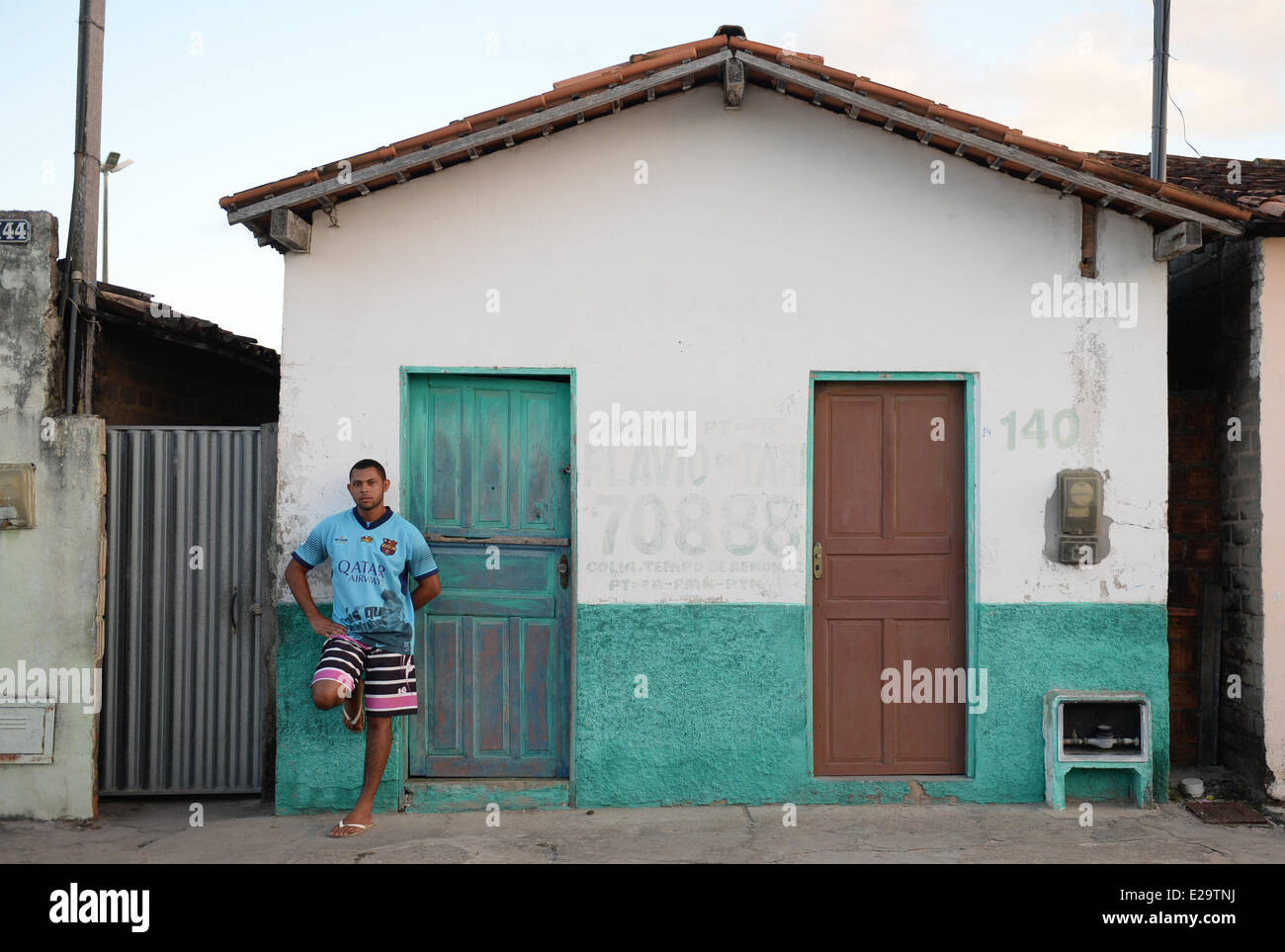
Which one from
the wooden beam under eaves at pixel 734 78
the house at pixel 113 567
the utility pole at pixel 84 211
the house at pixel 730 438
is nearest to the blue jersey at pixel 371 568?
the house at pixel 730 438

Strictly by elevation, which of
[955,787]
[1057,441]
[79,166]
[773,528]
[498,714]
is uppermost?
[79,166]

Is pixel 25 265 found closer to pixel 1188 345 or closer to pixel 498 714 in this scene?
pixel 498 714

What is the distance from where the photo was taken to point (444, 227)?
5930mm

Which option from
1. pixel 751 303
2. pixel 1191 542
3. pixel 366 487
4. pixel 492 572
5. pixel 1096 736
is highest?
pixel 751 303

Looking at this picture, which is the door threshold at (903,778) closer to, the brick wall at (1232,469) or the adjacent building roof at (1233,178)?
Answer: the brick wall at (1232,469)

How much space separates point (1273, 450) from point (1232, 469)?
333 millimetres

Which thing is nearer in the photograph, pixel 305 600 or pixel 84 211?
pixel 305 600

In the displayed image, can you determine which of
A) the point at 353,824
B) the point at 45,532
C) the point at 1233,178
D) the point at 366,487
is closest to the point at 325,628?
the point at 366,487

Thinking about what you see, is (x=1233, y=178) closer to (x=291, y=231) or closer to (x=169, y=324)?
(x=291, y=231)

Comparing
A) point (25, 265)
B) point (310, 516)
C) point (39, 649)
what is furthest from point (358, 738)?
point (25, 265)

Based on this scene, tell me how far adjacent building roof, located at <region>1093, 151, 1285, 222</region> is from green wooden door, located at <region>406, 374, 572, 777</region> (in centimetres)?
411

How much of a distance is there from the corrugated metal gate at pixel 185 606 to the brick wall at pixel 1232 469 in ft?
18.5

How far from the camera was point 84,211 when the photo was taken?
607 centimetres

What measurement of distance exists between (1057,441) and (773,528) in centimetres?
170
